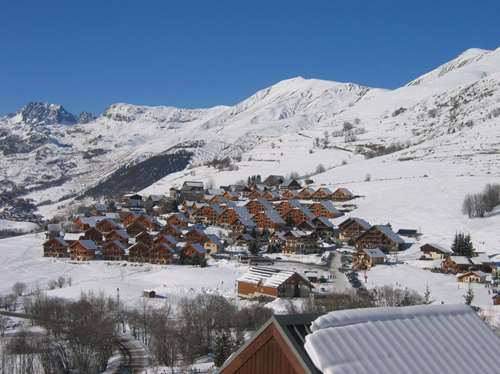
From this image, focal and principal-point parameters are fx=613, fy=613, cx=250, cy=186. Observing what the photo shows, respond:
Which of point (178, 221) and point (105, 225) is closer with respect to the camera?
point (178, 221)

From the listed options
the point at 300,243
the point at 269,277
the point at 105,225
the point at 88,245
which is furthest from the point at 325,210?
the point at 269,277

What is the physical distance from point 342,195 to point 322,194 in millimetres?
4948

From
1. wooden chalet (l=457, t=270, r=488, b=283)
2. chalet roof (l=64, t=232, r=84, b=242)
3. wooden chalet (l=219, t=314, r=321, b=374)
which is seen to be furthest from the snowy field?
wooden chalet (l=219, t=314, r=321, b=374)

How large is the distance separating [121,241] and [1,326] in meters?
38.6

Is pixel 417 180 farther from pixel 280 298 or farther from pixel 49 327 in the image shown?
pixel 49 327

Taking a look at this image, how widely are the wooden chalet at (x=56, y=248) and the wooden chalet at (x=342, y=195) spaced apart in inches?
1920

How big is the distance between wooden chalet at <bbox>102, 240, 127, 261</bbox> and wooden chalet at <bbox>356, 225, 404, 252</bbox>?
28.3 m

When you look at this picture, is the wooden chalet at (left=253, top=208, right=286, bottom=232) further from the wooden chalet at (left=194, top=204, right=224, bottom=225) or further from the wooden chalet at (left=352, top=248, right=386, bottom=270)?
the wooden chalet at (left=352, top=248, right=386, bottom=270)

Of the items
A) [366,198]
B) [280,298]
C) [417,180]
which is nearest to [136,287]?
[280,298]

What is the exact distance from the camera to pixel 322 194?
361 ft

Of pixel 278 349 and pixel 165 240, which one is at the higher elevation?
pixel 278 349

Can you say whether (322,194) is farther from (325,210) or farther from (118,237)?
(118,237)

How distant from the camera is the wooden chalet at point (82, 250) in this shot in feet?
240

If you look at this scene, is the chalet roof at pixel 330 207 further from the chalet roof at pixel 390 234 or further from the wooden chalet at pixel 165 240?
the wooden chalet at pixel 165 240
